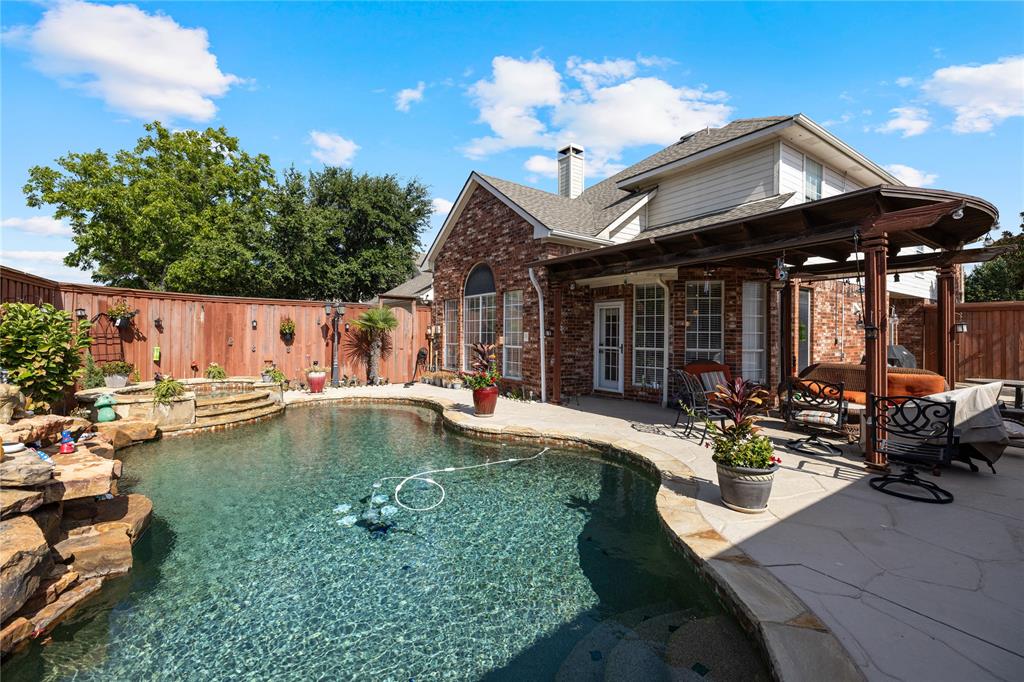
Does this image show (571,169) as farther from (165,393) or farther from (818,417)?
(165,393)

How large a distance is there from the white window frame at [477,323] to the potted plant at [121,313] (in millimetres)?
7984

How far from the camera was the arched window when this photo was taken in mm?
12188

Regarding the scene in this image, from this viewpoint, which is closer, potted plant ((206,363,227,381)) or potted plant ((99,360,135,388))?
potted plant ((99,360,135,388))

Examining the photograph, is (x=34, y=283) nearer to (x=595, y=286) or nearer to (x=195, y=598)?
(x=195, y=598)

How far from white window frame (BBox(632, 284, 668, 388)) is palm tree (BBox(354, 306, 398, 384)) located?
24.1 ft

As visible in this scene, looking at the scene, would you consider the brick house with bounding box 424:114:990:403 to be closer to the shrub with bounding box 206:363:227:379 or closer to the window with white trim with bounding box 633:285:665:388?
the window with white trim with bounding box 633:285:665:388

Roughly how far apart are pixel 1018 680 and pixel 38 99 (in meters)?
14.2

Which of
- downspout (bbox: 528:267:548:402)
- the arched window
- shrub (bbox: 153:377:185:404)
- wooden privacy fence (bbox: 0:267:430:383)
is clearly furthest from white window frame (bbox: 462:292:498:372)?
shrub (bbox: 153:377:185:404)

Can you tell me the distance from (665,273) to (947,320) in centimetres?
461

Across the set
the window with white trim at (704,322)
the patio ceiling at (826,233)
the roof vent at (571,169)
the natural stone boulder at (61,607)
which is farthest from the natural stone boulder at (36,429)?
the roof vent at (571,169)

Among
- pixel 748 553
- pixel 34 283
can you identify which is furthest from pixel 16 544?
pixel 34 283

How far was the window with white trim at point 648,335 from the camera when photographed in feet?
32.4

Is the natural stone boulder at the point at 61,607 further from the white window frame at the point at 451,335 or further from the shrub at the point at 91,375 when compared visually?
the white window frame at the point at 451,335

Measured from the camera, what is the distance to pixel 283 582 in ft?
11.4
